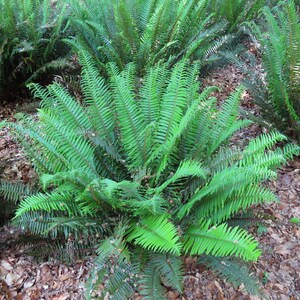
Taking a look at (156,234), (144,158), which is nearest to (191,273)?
(156,234)

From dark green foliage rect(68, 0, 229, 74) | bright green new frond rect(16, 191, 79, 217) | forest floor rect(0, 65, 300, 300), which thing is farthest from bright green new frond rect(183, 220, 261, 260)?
dark green foliage rect(68, 0, 229, 74)

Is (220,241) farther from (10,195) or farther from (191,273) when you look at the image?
(10,195)

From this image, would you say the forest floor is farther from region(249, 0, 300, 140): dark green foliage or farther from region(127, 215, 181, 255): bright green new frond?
region(249, 0, 300, 140): dark green foliage

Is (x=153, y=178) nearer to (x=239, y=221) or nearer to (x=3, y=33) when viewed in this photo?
(x=239, y=221)

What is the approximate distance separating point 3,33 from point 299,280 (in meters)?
3.65

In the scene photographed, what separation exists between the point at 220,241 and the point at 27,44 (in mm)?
2728

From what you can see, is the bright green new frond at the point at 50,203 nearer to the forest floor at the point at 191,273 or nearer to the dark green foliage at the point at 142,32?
the forest floor at the point at 191,273

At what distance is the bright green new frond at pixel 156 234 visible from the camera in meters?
2.11

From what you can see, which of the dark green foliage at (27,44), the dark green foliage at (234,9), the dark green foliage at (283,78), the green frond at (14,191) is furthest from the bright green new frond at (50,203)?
the dark green foliage at (234,9)

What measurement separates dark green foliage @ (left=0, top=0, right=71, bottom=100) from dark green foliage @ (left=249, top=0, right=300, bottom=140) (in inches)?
80.3

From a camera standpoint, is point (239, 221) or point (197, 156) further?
point (197, 156)

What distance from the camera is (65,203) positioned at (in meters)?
2.48

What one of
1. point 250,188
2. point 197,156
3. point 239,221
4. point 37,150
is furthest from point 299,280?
point 37,150

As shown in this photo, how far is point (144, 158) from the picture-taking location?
2762 mm
